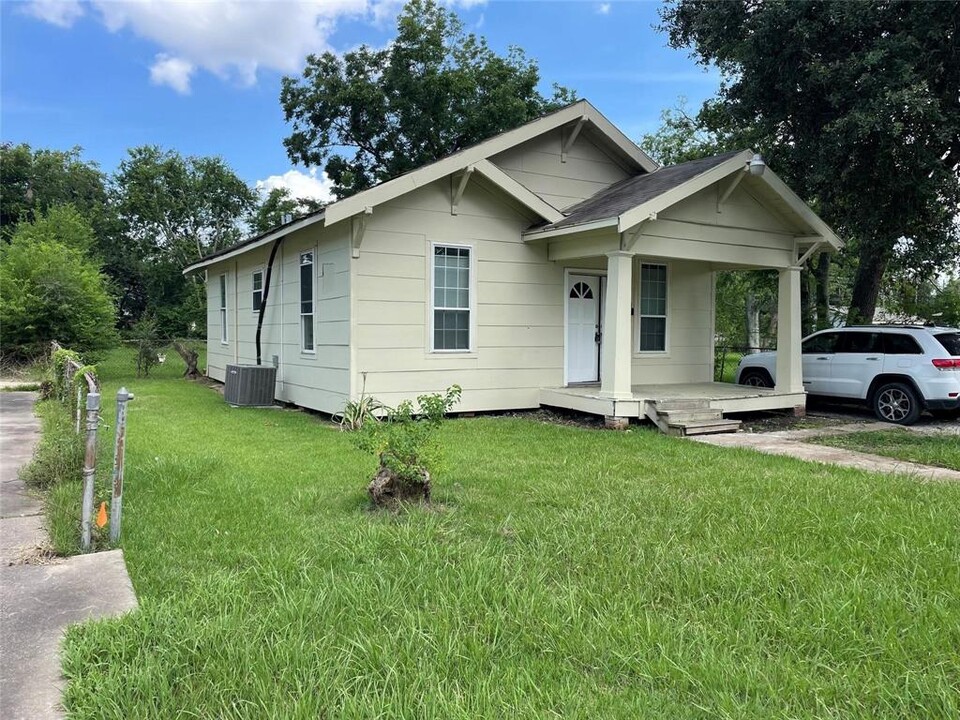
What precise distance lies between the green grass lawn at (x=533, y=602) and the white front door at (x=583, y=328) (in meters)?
5.72

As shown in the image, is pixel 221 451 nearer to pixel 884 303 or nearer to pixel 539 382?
pixel 539 382

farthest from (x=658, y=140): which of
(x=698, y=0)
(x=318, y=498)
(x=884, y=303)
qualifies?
(x=318, y=498)

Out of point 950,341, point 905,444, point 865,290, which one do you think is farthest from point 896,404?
point 865,290

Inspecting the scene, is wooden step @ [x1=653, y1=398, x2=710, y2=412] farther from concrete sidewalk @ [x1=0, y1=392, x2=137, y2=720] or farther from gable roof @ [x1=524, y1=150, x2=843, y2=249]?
concrete sidewalk @ [x1=0, y1=392, x2=137, y2=720]

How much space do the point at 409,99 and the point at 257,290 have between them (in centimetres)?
1696

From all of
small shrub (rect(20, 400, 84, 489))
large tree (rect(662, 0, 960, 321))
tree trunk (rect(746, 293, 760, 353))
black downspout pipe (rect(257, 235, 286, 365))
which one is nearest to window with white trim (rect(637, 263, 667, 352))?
large tree (rect(662, 0, 960, 321))

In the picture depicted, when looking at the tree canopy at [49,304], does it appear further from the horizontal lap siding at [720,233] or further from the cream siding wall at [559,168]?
the horizontal lap siding at [720,233]

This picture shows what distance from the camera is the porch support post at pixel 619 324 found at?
9703 millimetres

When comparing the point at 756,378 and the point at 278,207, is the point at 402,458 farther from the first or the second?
the point at 278,207

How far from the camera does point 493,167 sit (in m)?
10.3

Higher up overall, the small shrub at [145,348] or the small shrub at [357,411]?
the small shrub at [145,348]

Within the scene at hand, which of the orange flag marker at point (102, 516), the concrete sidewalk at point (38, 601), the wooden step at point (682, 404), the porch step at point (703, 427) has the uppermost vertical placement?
the wooden step at point (682, 404)

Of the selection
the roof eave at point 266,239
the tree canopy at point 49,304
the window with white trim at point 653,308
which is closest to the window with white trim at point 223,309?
the roof eave at point 266,239

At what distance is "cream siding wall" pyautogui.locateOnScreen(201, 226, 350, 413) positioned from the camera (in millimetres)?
10102
